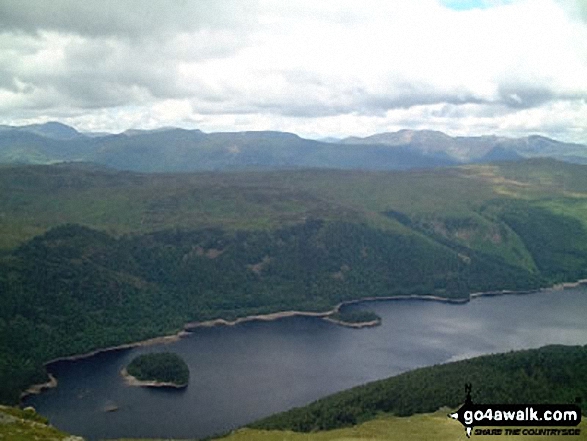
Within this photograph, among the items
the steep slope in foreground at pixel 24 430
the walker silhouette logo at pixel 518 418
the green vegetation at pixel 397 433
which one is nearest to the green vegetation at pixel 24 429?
the steep slope in foreground at pixel 24 430

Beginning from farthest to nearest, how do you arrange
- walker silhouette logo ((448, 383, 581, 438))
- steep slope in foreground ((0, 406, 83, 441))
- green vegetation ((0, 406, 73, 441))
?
walker silhouette logo ((448, 383, 581, 438))
green vegetation ((0, 406, 73, 441))
steep slope in foreground ((0, 406, 83, 441))

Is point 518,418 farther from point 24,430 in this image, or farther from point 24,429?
point 24,429

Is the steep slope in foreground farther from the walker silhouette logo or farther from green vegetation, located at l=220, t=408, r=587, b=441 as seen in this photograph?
the walker silhouette logo

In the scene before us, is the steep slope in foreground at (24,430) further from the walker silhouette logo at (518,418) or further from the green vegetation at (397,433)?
the walker silhouette logo at (518,418)

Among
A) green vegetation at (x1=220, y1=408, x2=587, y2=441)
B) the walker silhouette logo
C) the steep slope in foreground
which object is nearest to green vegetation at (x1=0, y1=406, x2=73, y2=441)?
the steep slope in foreground

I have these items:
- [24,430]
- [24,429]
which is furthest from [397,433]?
[24,430]

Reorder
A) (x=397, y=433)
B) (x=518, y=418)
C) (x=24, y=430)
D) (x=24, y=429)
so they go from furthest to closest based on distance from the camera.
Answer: (x=397, y=433), (x=518, y=418), (x=24, y=429), (x=24, y=430)

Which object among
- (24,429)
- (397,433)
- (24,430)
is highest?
(24,430)

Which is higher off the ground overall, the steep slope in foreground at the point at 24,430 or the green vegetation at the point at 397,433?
the steep slope in foreground at the point at 24,430

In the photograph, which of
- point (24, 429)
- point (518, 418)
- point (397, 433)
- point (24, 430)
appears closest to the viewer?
point (24, 430)
